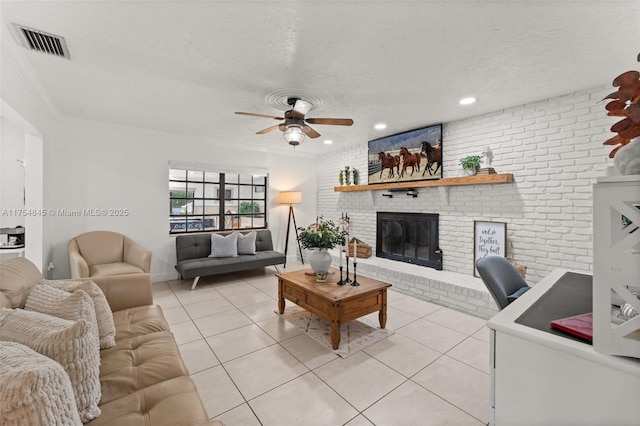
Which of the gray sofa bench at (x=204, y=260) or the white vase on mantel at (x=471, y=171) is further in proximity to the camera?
the gray sofa bench at (x=204, y=260)

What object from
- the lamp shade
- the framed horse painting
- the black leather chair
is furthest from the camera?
the lamp shade

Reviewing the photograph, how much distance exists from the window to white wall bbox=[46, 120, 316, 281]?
0.23 meters

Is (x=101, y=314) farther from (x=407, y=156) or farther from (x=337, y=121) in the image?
(x=407, y=156)

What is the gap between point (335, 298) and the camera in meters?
2.52

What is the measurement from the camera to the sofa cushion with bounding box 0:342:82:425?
0.76 m

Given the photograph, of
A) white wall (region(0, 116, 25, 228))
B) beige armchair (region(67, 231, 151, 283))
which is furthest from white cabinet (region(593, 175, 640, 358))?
white wall (region(0, 116, 25, 228))

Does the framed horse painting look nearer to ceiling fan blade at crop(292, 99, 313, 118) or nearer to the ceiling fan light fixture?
ceiling fan blade at crop(292, 99, 313, 118)

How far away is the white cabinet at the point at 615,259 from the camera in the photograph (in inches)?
29.8

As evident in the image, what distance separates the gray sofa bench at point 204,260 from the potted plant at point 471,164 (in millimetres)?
3283

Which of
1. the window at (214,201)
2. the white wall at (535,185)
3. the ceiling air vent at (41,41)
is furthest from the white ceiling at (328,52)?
the window at (214,201)

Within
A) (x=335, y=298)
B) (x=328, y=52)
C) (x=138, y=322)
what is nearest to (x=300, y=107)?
(x=328, y=52)

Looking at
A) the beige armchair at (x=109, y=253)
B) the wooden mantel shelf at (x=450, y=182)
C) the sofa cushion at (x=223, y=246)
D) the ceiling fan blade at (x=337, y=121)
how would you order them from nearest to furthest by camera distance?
the ceiling fan blade at (x=337, y=121), the wooden mantel shelf at (x=450, y=182), the beige armchair at (x=109, y=253), the sofa cushion at (x=223, y=246)

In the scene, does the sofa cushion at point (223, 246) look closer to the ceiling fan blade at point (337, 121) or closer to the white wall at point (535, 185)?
the ceiling fan blade at point (337, 121)

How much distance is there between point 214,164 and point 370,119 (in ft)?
9.86
